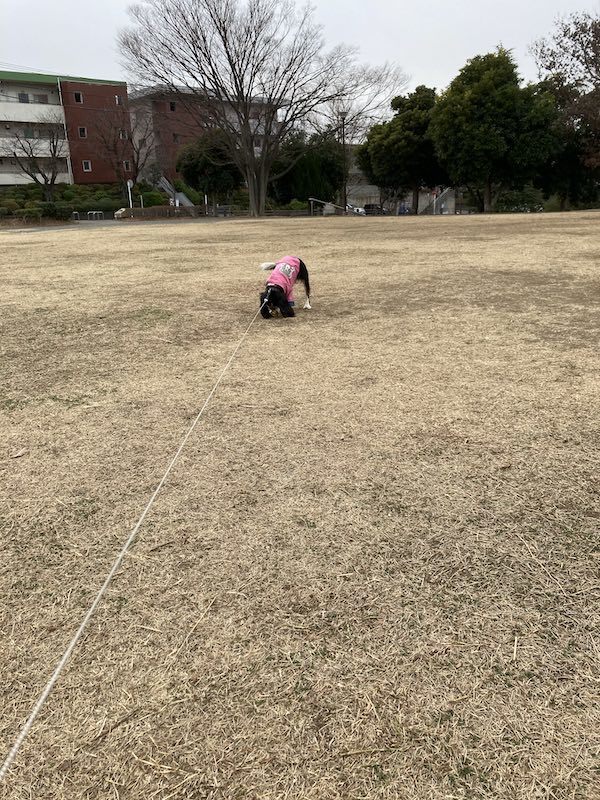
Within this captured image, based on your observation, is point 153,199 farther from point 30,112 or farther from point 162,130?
point 30,112

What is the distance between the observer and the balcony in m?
38.5

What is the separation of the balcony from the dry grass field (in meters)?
44.8

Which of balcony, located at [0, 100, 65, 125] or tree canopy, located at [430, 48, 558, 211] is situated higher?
balcony, located at [0, 100, 65, 125]

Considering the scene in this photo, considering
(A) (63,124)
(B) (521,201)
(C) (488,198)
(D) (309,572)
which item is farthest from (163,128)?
(D) (309,572)

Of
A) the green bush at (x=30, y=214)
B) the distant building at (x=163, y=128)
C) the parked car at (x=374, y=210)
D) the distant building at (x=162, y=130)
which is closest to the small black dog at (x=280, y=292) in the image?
the green bush at (x=30, y=214)

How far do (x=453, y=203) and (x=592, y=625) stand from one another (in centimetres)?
3601

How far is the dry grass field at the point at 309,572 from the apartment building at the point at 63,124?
137 ft

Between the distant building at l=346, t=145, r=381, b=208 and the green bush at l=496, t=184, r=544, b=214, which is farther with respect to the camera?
the distant building at l=346, t=145, r=381, b=208

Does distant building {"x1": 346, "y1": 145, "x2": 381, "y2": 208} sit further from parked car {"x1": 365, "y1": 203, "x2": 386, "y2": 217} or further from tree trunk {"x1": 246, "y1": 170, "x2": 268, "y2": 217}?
tree trunk {"x1": 246, "y1": 170, "x2": 268, "y2": 217}

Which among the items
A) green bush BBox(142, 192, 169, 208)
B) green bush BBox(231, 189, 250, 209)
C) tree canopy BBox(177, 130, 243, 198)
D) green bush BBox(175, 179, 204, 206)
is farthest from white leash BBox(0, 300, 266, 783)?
green bush BBox(175, 179, 204, 206)

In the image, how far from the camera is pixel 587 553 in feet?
5.25

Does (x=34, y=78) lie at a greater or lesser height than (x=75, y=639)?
greater

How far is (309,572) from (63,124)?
47399 millimetres

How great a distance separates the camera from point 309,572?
156cm
